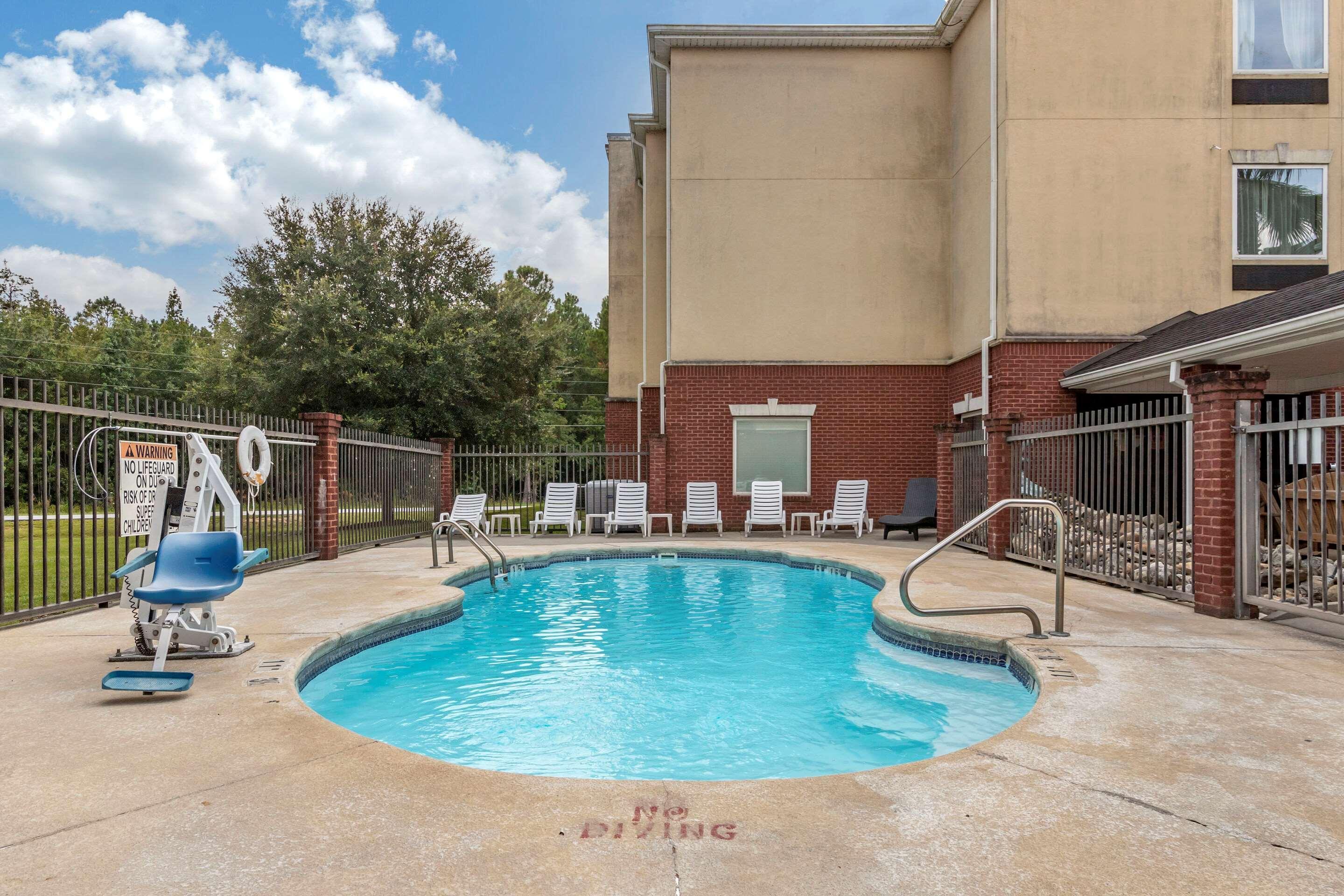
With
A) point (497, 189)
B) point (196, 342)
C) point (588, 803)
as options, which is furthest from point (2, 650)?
point (196, 342)

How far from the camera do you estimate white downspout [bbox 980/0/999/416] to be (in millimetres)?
12281

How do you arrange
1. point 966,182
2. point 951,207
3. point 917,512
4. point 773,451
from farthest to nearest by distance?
point 773,451
point 951,207
point 966,182
point 917,512

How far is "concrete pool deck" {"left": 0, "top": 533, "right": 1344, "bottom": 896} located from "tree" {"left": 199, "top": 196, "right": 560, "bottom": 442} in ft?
55.9

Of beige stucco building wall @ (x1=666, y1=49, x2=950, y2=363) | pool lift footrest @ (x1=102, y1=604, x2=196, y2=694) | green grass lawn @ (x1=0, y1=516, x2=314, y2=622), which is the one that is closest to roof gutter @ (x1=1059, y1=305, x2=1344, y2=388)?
beige stucco building wall @ (x1=666, y1=49, x2=950, y2=363)

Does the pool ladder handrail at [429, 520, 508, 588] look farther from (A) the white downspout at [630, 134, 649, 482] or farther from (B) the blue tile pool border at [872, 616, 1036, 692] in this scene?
(A) the white downspout at [630, 134, 649, 482]

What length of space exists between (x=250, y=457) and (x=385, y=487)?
7.41m

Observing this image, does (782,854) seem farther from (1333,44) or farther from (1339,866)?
(1333,44)

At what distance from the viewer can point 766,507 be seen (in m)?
14.0

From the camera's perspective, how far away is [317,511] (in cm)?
1001

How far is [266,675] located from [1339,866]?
442 cm

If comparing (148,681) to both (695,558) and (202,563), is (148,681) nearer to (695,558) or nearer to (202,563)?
(202,563)

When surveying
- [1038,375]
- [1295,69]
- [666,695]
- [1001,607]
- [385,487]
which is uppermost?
[1295,69]

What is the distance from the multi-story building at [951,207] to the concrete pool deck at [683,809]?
954cm

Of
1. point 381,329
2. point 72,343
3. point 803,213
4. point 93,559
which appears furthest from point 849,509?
point 72,343
